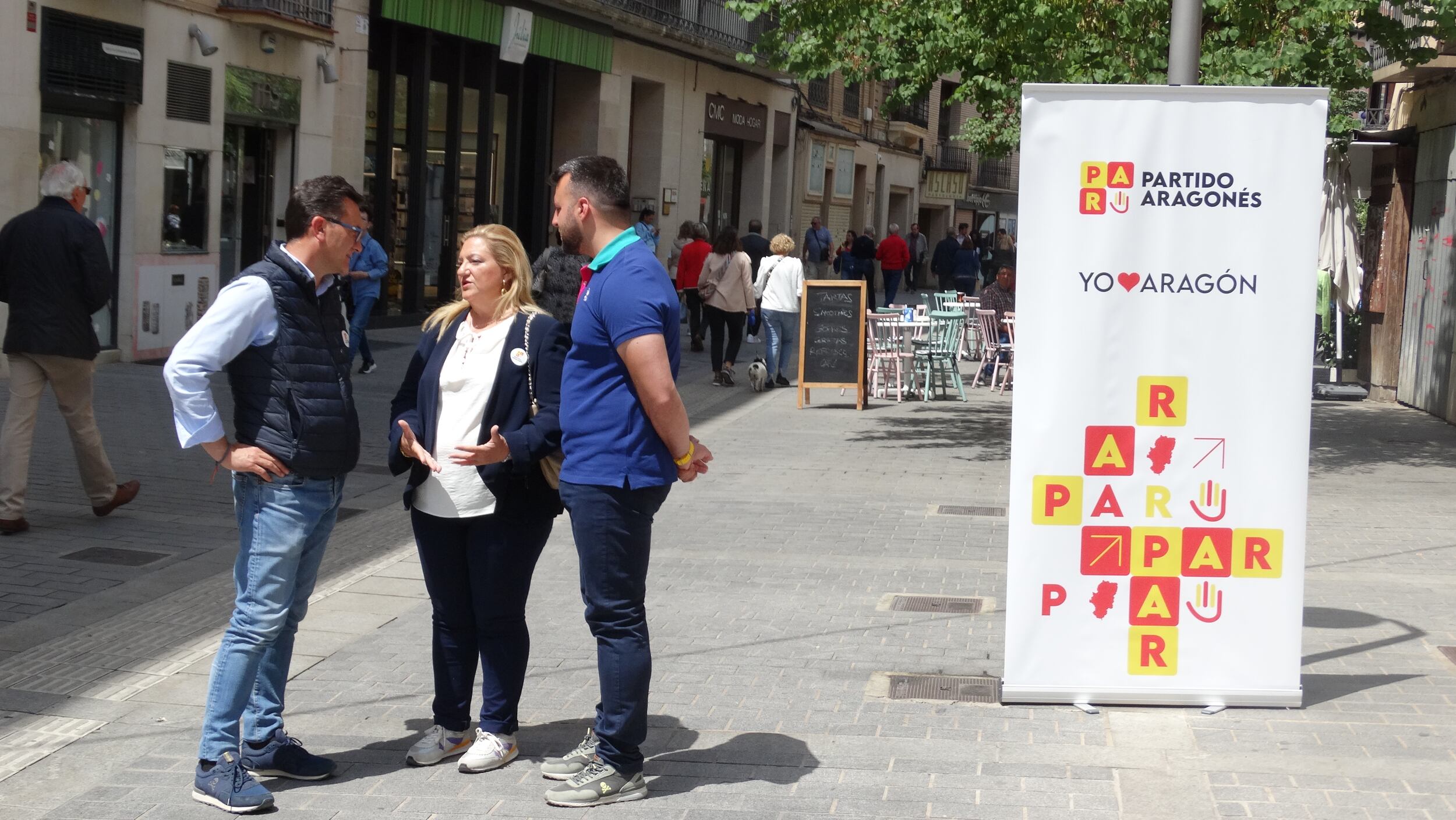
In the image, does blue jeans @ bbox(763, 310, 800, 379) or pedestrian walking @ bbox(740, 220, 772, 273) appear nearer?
blue jeans @ bbox(763, 310, 800, 379)

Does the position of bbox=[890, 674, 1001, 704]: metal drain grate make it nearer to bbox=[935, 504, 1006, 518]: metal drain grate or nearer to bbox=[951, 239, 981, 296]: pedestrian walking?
bbox=[935, 504, 1006, 518]: metal drain grate

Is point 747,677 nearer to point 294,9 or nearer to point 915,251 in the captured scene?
point 294,9

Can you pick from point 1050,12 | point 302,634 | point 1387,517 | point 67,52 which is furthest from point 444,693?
point 67,52

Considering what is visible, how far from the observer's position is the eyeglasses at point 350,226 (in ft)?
15.1

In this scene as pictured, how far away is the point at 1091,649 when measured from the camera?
5.67 m

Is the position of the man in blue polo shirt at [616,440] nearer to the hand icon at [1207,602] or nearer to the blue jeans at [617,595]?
the blue jeans at [617,595]

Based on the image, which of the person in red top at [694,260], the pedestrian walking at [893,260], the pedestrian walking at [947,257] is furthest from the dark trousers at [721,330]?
the pedestrian walking at [893,260]

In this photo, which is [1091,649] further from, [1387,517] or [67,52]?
[67,52]

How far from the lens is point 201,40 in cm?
1677

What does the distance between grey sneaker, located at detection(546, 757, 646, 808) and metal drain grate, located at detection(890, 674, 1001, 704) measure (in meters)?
1.40

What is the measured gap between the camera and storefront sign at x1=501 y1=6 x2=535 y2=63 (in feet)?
76.3

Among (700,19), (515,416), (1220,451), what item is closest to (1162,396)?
(1220,451)

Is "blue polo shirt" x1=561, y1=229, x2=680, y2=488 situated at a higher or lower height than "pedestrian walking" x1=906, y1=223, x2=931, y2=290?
lower

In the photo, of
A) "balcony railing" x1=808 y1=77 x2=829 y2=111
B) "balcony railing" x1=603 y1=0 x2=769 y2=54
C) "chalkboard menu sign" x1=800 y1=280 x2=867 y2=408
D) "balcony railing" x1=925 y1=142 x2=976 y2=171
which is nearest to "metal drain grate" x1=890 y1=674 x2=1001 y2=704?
"chalkboard menu sign" x1=800 y1=280 x2=867 y2=408
